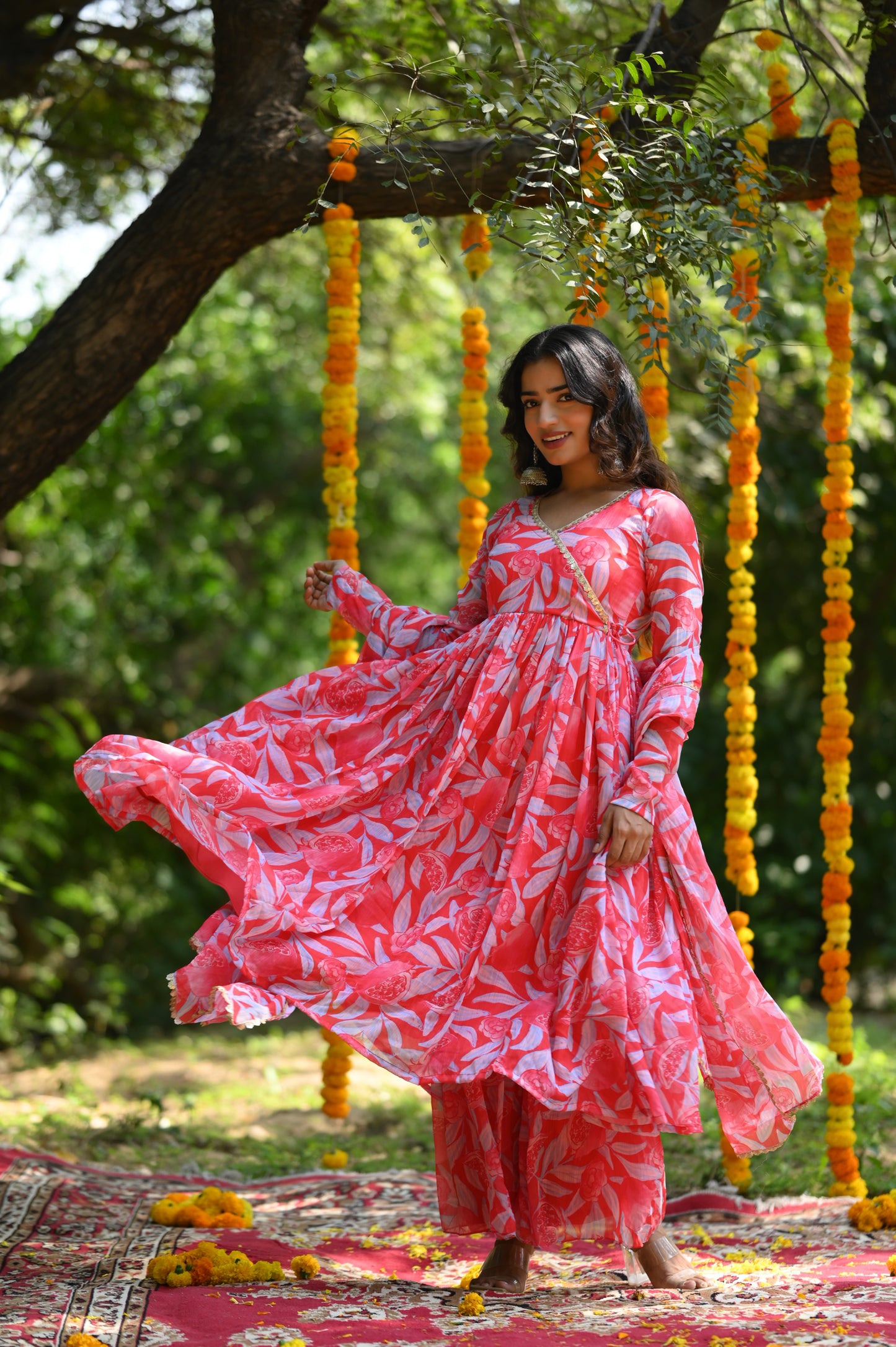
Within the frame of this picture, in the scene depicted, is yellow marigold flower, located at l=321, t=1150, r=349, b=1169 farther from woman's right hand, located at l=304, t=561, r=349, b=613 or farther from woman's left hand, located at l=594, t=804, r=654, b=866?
woman's left hand, located at l=594, t=804, r=654, b=866

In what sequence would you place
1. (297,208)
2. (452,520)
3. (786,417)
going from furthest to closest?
(452,520) < (786,417) < (297,208)

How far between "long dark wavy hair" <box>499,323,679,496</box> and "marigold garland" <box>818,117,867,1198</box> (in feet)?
2.82

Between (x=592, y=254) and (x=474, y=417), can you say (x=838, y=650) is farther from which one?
(x=592, y=254)

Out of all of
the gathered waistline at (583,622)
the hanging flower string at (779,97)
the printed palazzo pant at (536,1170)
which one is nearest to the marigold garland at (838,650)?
the hanging flower string at (779,97)

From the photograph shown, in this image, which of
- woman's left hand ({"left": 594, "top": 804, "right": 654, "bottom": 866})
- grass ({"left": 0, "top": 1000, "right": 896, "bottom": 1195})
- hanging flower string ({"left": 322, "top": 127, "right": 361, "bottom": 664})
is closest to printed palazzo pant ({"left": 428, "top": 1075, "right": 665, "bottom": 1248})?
woman's left hand ({"left": 594, "top": 804, "right": 654, "bottom": 866})

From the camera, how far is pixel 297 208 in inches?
143

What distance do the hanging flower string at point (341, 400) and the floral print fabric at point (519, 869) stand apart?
810mm

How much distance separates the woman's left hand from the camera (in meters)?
2.52

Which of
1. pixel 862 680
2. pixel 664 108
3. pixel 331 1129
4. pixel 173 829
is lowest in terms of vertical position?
pixel 331 1129

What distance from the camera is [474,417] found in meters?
3.70

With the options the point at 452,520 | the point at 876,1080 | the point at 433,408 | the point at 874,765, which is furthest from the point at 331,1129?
the point at 452,520

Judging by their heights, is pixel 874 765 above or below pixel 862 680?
below

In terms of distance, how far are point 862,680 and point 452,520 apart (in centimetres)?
416

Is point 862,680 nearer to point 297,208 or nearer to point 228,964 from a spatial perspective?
point 297,208
